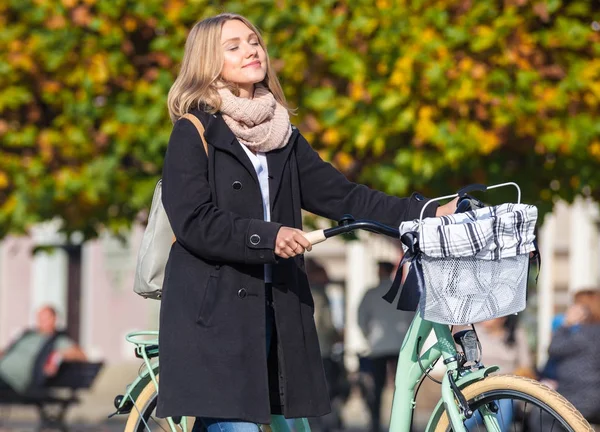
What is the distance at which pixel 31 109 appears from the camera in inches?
345

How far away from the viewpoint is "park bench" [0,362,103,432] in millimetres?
10906

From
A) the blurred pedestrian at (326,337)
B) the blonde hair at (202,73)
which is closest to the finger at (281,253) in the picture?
the blonde hair at (202,73)

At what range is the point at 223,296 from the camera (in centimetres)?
368

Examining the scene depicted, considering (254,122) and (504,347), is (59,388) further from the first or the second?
(254,122)

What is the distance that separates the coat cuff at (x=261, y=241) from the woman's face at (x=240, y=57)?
496 mm

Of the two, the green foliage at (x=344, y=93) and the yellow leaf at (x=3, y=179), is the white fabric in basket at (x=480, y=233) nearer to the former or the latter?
the green foliage at (x=344, y=93)

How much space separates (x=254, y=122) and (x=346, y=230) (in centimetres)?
49

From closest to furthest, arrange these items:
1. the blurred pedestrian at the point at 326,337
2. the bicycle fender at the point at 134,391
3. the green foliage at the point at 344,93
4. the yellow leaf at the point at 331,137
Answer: the bicycle fender at the point at 134,391 < the green foliage at the point at 344,93 < the yellow leaf at the point at 331,137 < the blurred pedestrian at the point at 326,337

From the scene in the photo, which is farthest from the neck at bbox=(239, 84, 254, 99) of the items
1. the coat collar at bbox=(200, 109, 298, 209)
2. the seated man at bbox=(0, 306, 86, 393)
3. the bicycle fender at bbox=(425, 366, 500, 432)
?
the seated man at bbox=(0, 306, 86, 393)

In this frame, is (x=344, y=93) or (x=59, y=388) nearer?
(x=344, y=93)

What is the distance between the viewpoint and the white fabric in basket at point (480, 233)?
3480 millimetres

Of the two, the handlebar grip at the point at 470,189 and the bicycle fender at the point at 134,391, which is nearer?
the handlebar grip at the point at 470,189

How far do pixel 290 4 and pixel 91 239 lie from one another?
253 centimetres

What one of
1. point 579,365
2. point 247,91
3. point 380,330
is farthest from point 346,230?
point 380,330
